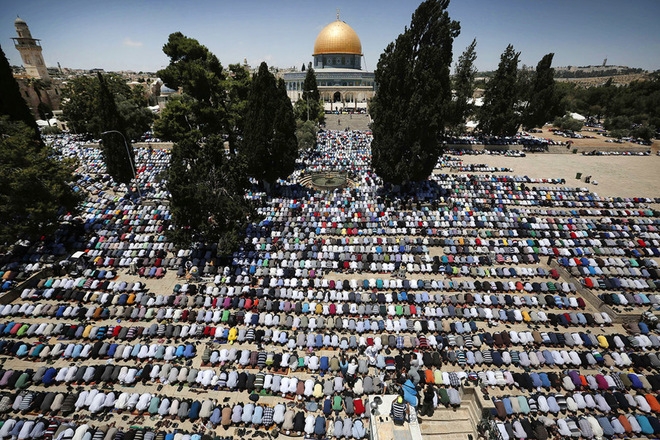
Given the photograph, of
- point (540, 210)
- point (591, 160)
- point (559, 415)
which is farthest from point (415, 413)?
point (591, 160)

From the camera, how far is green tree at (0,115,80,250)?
75.3 ft

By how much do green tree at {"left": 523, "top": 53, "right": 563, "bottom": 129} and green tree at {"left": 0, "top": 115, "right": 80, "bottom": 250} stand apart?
71.8 meters

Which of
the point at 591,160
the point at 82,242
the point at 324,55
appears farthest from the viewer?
the point at 324,55

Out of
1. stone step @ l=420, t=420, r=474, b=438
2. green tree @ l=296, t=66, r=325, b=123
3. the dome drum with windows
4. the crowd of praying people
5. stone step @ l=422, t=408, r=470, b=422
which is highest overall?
the dome drum with windows

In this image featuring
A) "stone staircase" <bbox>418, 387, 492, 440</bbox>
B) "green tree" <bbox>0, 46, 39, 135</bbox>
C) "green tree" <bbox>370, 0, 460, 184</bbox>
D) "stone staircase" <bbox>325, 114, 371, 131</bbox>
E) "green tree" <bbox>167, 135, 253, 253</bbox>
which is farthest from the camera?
"stone staircase" <bbox>325, 114, 371, 131</bbox>

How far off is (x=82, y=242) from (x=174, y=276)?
1024 centimetres

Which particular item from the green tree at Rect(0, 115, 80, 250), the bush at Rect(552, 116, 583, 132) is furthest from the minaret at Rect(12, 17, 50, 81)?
the bush at Rect(552, 116, 583, 132)

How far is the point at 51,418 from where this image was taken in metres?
13.9

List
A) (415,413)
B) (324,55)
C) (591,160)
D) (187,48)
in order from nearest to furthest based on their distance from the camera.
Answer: (415,413)
(187,48)
(591,160)
(324,55)

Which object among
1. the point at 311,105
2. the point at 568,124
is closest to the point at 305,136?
the point at 311,105

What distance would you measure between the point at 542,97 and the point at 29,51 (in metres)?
141

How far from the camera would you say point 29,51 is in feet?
305

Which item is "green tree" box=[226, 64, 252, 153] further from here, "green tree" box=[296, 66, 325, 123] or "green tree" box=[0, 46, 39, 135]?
"green tree" box=[296, 66, 325, 123]

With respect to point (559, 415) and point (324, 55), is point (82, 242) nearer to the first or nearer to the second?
point (559, 415)
